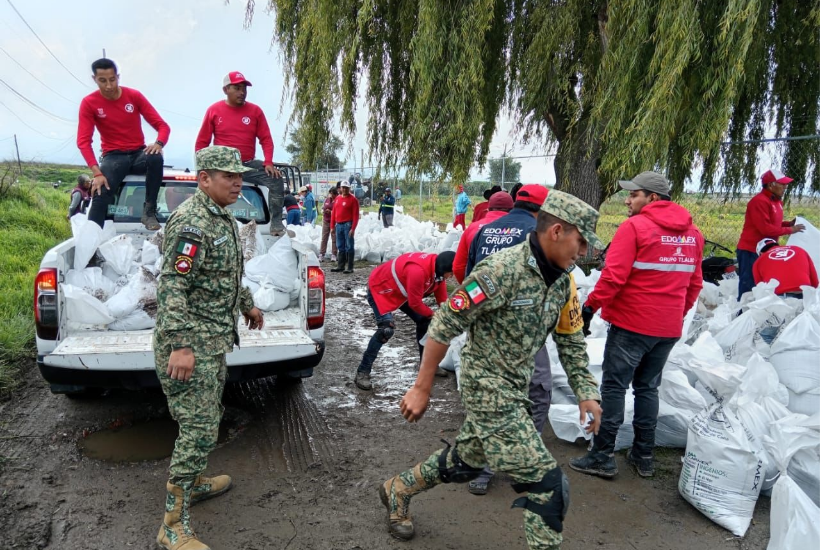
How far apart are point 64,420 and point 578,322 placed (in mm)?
3699

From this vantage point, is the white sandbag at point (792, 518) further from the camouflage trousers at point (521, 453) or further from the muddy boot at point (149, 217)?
the muddy boot at point (149, 217)

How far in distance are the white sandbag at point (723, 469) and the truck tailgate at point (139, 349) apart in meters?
2.45

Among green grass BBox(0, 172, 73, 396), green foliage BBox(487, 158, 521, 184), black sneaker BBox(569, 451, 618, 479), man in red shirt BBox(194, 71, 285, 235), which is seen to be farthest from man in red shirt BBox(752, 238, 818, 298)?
green foliage BBox(487, 158, 521, 184)

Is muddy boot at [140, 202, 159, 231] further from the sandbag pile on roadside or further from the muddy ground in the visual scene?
the muddy ground

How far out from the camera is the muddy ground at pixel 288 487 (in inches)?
110

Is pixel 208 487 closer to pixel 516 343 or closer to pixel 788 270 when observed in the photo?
pixel 516 343

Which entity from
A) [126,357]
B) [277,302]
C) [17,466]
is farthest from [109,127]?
[17,466]

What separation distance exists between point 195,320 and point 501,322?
1.44 metres

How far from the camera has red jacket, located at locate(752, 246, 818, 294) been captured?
16.0 feet

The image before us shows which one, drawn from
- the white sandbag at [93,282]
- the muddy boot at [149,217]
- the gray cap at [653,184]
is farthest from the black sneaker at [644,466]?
the muddy boot at [149,217]

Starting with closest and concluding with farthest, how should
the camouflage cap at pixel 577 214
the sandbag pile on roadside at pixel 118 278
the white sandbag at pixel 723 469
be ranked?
1. the camouflage cap at pixel 577 214
2. the white sandbag at pixel 723 469
3. the sandbag pile on roadside at pixel 118 278

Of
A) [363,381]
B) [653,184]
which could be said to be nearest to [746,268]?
[653,184]

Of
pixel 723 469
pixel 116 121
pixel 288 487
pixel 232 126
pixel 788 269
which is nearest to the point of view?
pixel 723 469

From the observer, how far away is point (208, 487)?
3049mm
